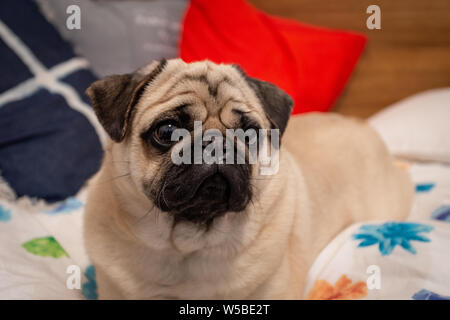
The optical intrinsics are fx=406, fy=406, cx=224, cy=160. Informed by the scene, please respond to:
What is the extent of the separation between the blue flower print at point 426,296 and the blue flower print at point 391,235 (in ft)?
0.65

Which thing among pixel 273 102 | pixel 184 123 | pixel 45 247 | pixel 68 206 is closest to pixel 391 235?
pixel 273 102

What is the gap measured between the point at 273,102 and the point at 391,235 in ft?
2.69

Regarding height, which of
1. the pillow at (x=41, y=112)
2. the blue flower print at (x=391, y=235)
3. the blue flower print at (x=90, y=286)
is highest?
the pillow at (x=41, y=112)

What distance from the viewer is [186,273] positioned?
1.60 metres

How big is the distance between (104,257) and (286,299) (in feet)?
2.48

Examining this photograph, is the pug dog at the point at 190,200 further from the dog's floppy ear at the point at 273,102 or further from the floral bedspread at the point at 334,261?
the floral bedspread at the point at 334,261

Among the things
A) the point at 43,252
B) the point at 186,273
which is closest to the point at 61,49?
the point at 43,252

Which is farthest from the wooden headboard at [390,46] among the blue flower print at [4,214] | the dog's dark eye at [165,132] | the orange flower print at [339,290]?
the blue flower print at [4,214]

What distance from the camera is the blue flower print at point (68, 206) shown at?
2303 mm

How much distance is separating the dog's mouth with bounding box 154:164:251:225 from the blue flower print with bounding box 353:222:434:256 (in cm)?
72

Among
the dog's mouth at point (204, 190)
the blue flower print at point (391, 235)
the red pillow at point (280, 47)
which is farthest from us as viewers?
the red pillow at point (280, 47)

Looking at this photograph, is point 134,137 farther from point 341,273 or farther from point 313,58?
point 313,58

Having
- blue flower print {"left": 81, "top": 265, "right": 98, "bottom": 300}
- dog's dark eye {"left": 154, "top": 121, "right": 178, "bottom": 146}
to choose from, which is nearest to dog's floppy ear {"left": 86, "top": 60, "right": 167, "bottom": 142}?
dog's dark eye {"left": 154, "top": 121, "right": 178, "bottom": 146}
